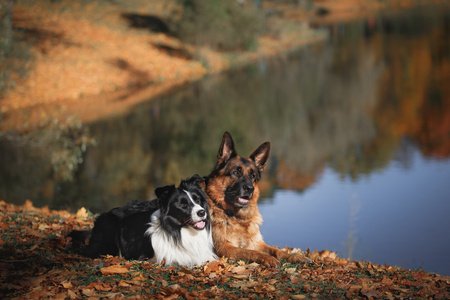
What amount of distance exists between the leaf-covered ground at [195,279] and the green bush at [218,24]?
28691 mm

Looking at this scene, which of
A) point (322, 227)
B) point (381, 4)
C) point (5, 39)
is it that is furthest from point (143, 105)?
point (381, 4)

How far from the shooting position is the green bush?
34094mm

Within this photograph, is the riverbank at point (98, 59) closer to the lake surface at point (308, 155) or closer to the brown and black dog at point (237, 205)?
the lake surface at point (308, 155)

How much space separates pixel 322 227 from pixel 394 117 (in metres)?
12.5

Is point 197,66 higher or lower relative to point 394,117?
higher

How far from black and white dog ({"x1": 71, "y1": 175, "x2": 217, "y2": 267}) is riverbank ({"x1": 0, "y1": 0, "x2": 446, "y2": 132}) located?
370 inches

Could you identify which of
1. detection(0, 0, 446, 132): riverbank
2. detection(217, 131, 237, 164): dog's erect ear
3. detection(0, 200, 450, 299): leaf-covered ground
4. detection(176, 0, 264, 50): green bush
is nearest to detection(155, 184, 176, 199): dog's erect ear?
detection(0, 200, 450, 299): leaf-covered ground

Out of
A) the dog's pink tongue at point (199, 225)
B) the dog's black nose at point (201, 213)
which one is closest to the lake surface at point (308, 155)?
the dog's pink tongue at point (199, 225)

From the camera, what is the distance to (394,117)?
2183 centimetres

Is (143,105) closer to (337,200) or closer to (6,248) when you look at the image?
(337,200)

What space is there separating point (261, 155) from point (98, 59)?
23903 millimetres

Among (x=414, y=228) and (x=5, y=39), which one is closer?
(x=414, y=228)

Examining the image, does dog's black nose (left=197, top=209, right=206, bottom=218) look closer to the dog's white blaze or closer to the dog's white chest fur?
the dog's white blaze

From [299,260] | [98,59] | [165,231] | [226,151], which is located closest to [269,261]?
[299,260]
